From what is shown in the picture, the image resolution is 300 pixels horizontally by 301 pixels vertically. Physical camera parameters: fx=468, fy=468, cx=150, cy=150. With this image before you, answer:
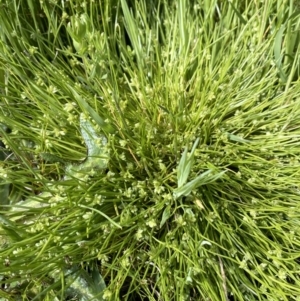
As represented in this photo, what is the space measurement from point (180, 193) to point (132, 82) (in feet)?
0.92

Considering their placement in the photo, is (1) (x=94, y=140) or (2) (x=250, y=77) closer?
(1) (x=94, y=140)

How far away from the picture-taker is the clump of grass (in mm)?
843

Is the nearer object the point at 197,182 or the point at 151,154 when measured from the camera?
the point at 197,182

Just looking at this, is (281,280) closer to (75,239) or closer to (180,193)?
(180,193)

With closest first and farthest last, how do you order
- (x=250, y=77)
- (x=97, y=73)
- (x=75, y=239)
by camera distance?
(x=75, y=239), (x=97, y=73), (x=250, y=77)

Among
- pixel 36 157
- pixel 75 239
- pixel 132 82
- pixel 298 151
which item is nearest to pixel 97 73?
pixel 132 82

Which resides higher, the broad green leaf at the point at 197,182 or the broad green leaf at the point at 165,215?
the broad green leaf at the point at 197,182

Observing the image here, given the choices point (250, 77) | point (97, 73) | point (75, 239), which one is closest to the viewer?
point (75, 239)

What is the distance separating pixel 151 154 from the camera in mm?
944

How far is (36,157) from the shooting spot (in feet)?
3.08

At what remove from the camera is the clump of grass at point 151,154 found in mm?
843

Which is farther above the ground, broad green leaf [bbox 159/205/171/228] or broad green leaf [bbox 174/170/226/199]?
broad green leaf [bbox 174/170/226/199]

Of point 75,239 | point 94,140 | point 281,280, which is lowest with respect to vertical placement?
point 281,280

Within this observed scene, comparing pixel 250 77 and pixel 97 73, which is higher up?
pixel 97 73
